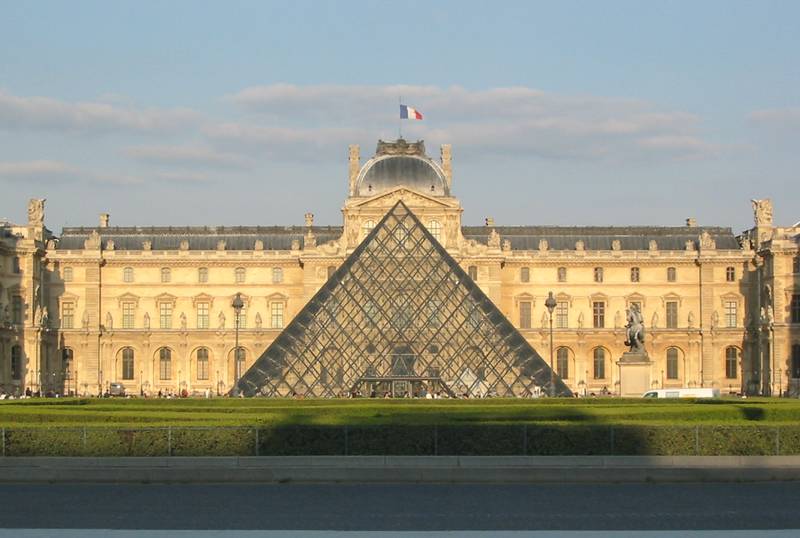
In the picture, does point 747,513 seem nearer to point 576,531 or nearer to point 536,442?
point 576,531

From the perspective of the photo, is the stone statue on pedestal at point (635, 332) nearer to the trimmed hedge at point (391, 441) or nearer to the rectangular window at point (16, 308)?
the trimmed hedge at point (391, 441)

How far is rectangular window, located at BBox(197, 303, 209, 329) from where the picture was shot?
91375mm

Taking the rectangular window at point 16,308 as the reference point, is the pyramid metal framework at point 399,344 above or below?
below

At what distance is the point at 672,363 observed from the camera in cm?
9012

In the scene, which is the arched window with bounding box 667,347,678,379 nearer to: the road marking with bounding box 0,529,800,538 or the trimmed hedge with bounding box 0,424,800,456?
the trimmed hedge with bounding box 0,424,800,456

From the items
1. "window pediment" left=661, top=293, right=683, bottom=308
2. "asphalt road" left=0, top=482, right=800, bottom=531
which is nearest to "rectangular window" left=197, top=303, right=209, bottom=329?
"window pediment" left=661, top=293, right=683, bottom=308

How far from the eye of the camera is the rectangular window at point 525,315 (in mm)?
90250

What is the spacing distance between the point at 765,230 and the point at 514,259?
1427 centimetres

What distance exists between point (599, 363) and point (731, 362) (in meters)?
7.43

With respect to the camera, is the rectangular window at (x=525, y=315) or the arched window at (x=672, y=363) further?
the rectangular window at (x=525, y=315)

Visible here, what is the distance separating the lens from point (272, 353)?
172 ft

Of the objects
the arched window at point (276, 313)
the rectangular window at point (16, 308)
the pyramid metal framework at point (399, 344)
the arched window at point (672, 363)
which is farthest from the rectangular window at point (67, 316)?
the pyramid metal framework at point (399, 344)

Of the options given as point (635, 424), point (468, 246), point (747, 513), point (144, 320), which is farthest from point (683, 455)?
point (144, 320)

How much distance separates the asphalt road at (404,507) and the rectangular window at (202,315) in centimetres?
6424
